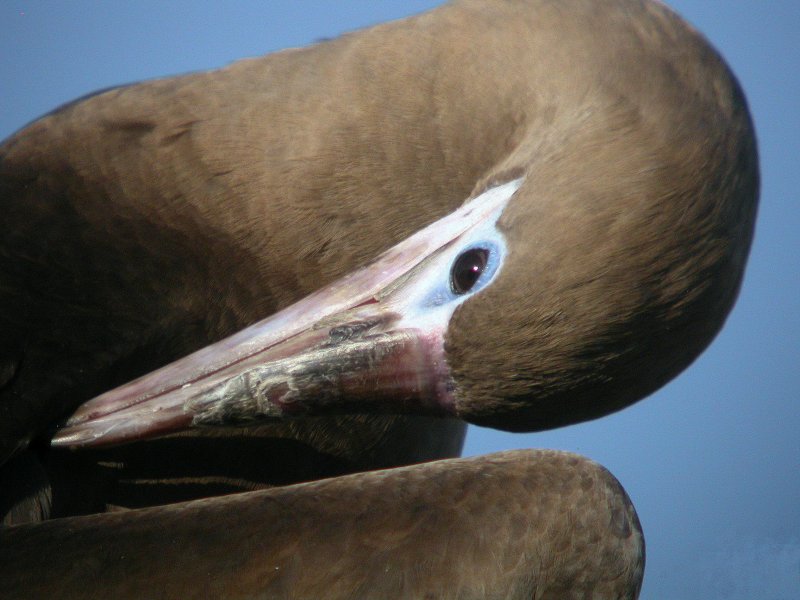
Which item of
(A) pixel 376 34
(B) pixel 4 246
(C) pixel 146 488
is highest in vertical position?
(A) pixel 376 34

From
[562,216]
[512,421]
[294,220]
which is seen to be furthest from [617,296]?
[294,220]

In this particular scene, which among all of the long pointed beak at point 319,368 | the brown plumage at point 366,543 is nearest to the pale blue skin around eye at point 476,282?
the long pointed beak at point 319,368

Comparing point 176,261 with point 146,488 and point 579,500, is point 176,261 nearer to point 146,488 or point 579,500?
point 146,488

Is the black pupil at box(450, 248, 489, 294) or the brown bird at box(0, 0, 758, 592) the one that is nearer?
the brown bird at box(0, 0, 758, 592)

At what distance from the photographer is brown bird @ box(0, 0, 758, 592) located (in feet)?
8.03

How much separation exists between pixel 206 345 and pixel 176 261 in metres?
0.23

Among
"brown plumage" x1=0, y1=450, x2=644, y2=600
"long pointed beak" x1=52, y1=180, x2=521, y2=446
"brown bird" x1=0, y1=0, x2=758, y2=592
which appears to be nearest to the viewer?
"brown plumage" x1=0, y1=450, x2=644, y2=600

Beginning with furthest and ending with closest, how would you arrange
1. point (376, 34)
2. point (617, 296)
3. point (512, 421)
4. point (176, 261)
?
point (376, 34)
point (176, 261)
point (512, 421)
point (617, 296)

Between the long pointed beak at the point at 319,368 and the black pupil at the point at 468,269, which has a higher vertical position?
the black pupil at the point at 468,269

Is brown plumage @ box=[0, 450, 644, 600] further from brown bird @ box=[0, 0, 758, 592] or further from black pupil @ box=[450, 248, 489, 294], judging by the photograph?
black pupil @ box=[450, 248, 489, 294]

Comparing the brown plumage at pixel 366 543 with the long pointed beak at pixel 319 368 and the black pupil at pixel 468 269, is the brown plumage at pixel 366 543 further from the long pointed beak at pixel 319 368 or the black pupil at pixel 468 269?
the black pupil at pixel 468 269

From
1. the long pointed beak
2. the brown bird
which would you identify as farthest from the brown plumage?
the long pointed beak

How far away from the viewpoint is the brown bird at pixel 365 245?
2.45 meters

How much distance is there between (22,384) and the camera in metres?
2.62
